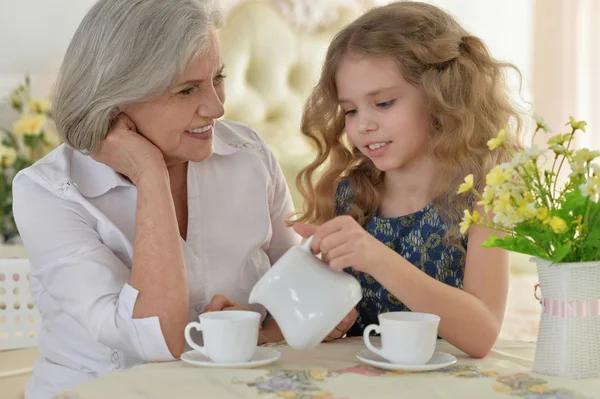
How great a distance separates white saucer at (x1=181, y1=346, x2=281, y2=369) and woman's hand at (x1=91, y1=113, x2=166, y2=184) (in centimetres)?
41

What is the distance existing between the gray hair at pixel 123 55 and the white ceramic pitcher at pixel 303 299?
491 mm

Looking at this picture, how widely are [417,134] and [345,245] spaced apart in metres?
0.46

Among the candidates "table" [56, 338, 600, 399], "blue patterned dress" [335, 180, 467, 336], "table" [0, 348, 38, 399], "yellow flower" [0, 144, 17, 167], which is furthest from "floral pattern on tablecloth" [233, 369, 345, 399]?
"yellow flower" [0, 144, 17, 167]

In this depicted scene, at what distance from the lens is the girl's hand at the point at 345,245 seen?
1.12m

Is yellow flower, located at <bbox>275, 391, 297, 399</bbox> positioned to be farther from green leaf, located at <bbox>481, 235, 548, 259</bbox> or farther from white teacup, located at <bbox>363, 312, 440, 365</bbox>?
green leaf, located at <bbox>481, 235, 548, 259</bbox>

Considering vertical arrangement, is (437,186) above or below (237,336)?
above

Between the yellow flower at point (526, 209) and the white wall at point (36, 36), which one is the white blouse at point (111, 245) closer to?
the yellow flower at point (526, 209)

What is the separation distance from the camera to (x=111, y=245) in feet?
4.77

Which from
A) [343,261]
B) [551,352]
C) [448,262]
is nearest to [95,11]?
[343,261]

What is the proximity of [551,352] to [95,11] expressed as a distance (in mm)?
922

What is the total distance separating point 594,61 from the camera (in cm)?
429

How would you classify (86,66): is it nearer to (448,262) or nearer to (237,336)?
(237,336)

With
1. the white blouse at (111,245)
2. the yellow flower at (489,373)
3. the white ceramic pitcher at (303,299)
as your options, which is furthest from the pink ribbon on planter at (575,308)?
the white blouse at (111,245)

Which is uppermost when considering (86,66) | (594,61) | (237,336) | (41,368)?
(594,61)
